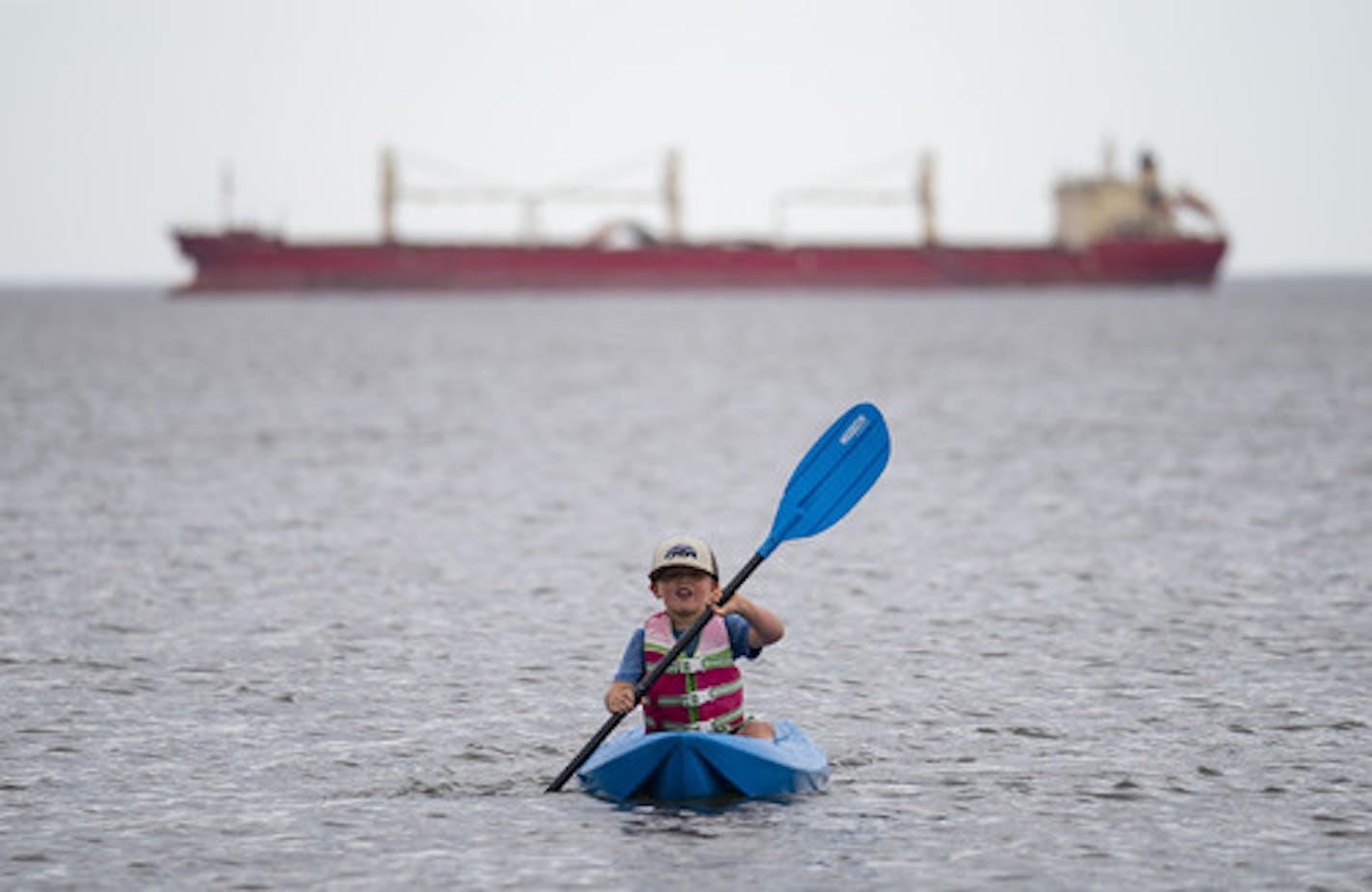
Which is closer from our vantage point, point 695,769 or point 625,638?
point 695,769

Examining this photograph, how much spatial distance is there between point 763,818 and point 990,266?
130158 mm

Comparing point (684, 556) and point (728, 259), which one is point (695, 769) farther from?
point (728, 259)

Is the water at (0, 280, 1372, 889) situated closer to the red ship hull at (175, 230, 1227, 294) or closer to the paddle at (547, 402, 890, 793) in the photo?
the paddle at (547, 402, 890, 793)

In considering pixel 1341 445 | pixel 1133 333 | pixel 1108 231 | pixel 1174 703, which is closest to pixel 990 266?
pixel 1108 231

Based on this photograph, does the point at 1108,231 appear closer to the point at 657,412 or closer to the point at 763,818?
the point at 657,412

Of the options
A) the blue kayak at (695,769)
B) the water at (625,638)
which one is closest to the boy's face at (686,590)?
the blue kayak at (695,769)

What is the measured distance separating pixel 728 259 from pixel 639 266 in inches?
239

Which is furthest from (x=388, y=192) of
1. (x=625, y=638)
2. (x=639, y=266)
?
(x=625, y=638)

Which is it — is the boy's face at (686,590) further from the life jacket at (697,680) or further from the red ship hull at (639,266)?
the red ship hull at (639,266)

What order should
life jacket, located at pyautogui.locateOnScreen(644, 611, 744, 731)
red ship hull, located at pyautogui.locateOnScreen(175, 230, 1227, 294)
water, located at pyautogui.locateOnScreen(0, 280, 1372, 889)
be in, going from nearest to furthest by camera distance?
water, located at pyautogui.locateOnScreen(0, 280, 1372, 889), life jacket, located at pyautogui.locateOnScreen(644, 611, 744, 731), red ship hull, located at pyautogui.locateOnScreen(175, 230, 1227, 294)

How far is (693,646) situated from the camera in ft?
31.3

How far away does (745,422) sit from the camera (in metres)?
38.8

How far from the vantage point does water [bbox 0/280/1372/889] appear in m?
9.13

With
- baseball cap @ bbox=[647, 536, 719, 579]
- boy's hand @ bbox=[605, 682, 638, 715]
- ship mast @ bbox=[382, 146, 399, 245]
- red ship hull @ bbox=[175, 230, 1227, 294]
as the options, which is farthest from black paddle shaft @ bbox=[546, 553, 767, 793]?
ship mast @ bbox=[382, 146, 399, 245]
